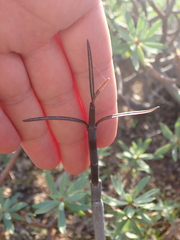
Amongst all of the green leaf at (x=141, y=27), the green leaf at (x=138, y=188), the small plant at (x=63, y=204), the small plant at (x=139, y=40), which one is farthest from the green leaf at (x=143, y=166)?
the green leaf at (x=141, y=27)

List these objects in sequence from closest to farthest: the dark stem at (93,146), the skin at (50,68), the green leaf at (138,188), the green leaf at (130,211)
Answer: the dark stem at (93,146), the skin at (50,68), the green leaf at (130,211), the green leaf at (138,188)

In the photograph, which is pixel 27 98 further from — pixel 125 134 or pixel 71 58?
pixel 125 134

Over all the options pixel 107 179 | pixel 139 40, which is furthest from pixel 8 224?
pixel 139 40

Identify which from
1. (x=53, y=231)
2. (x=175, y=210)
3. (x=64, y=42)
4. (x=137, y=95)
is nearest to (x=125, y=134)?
(x=137, y=95)

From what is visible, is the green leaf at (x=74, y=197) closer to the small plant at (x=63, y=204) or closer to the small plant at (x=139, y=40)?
the small plant at (x=63, y=204)

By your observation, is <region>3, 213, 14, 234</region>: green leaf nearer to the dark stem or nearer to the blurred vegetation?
the blurred vegetation
